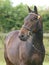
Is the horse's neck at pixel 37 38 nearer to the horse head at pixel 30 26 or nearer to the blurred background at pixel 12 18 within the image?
the horse head at pixel 30 26

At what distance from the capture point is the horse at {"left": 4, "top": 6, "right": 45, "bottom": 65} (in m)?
7.42

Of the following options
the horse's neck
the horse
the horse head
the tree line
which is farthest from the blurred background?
the horse head

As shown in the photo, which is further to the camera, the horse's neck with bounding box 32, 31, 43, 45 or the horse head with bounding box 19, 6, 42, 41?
the horse's neck with bounding box 32, 31, 43, 45

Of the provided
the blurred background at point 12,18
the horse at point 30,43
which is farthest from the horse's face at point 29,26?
the blurred background at point 12,18

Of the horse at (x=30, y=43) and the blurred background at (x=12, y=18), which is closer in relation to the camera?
the horse at (x=30, y=43)

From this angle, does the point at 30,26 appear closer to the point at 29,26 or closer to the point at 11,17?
the point at 29,26

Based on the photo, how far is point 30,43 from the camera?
7.86 m

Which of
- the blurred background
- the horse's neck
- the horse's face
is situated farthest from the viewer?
the blurred background

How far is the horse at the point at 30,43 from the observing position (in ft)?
24.3

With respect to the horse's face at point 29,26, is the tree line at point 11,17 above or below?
below

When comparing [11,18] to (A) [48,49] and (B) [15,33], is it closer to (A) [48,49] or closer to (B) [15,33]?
(A) [48,49]

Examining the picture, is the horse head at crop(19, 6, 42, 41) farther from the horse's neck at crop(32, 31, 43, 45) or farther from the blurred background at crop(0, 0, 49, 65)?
the blurred background at crop(0, 0, 49, 65)

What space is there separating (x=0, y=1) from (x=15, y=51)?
5.88 meters

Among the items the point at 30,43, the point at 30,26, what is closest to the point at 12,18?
the point at 30,43
